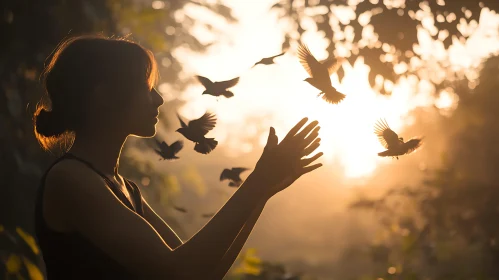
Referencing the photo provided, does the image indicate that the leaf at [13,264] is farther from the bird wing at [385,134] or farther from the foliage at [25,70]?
the bird wing at [385,134]

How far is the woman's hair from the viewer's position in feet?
7.33

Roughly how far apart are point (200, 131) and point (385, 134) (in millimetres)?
775

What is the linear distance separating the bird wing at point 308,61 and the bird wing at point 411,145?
0.49 meters

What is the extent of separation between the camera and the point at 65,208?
1999 millimetres

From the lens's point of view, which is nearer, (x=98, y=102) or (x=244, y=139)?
(x=98, y=102)

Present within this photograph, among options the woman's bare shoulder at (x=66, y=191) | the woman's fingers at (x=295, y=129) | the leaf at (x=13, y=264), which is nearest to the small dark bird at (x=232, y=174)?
the woman's fingers at (x=295, y=129)

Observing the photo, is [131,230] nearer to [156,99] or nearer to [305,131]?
[156,99]

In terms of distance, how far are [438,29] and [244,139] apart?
6947cm

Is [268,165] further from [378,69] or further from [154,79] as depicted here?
[378,69]

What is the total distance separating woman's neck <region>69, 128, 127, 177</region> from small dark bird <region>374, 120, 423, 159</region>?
1.10m

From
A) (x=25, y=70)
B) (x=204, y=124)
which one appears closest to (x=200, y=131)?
(x=204, y=124)

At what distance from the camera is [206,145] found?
2.73m

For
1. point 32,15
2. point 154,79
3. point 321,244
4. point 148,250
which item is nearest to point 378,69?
point 154,79

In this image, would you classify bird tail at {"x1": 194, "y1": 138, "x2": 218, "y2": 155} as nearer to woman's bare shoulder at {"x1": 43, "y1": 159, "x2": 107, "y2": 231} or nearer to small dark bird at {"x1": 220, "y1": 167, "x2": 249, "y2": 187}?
small dark bird at {"x1": 220, "y1": 167, "x2": 249, "y2": 187}
